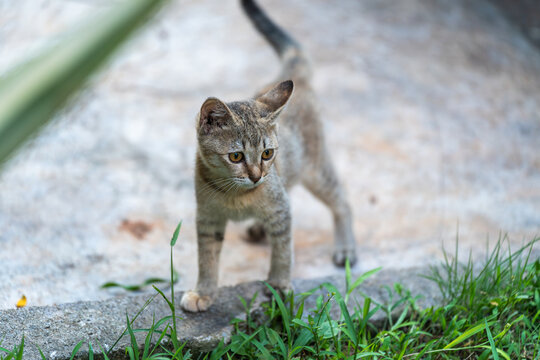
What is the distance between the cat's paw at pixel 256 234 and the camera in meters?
4.16

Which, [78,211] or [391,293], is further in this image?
[78,211]

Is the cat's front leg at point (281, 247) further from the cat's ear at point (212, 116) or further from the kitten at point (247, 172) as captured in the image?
the cat's ear at point (212, 116)

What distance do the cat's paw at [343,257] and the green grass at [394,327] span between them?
952 mm

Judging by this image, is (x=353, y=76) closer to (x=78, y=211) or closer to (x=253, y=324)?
(x=78, y=211)

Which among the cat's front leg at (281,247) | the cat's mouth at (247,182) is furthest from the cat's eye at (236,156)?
the cat's front leg at (281,247)

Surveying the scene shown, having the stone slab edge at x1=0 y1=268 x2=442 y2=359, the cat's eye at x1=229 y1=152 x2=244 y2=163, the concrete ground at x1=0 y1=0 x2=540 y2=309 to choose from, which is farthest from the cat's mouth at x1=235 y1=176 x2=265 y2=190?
the concrete ground at x1=0 y1=0 x2=540 y2=309

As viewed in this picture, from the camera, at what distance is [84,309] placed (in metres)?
2.61

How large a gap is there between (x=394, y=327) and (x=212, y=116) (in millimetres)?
1399

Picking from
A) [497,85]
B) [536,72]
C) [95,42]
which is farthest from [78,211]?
[536,72]

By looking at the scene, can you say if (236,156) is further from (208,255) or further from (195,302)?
(195,302)

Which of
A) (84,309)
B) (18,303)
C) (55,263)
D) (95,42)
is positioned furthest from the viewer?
(55,263)

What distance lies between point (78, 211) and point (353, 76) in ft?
10.9

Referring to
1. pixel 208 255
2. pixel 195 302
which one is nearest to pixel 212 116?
pixel 208 255

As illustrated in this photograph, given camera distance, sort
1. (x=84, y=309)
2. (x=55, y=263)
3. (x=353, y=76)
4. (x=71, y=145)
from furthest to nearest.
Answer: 1. (x=353, y=76)
2. (x=71, y=145)
3. (x=55, y=263)
4. (x=84, y=309)
